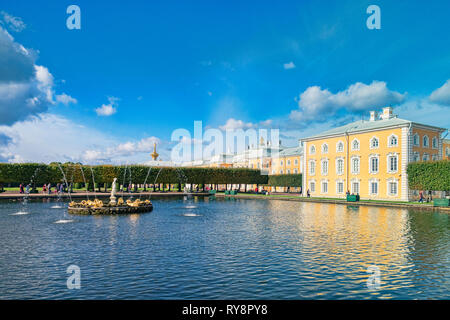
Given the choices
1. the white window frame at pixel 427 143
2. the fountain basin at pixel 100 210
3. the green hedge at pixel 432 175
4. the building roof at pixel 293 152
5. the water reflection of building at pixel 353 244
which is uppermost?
the building roof at pixel 293 152

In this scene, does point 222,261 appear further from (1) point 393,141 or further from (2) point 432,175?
(1) point 393,141

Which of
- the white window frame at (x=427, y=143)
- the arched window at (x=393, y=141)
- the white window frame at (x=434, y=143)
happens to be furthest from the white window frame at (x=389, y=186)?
the white window frame at (x=434, y=143)

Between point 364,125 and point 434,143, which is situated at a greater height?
point 364,125

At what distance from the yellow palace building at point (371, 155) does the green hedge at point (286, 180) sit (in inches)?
897

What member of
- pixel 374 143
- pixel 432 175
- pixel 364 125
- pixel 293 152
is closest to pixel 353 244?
pixel 432 175

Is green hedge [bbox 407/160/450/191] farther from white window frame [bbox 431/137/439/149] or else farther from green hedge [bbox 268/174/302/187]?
green hedge [bbox 268/174/302/187]

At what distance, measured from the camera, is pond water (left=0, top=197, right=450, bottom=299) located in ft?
33.6

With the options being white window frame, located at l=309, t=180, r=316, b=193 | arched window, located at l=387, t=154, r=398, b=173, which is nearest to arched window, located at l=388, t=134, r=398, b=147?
arched window, located at l=387, t=154, r=398, b=173

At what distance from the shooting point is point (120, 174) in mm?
68875

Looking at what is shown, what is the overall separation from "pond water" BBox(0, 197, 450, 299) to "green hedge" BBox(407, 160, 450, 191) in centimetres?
2863

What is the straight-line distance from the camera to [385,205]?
42188 millimetres

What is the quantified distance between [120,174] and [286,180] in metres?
43.5

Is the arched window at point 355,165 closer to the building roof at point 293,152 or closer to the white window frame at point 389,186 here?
the white window frame at point 389,186

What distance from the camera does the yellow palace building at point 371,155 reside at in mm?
51562
